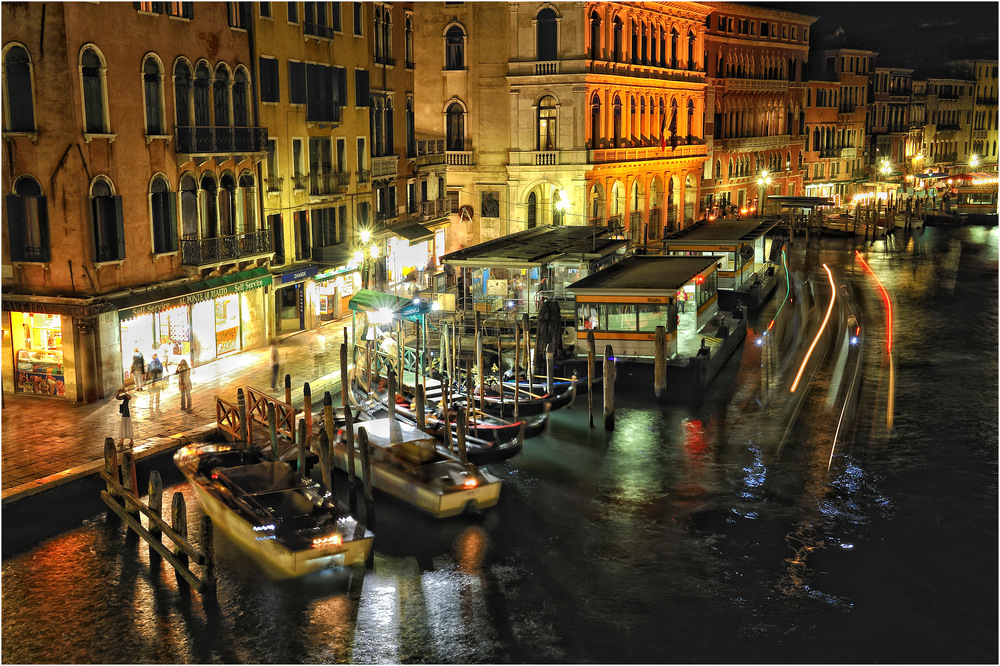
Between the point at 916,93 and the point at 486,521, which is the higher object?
the point at 916,93

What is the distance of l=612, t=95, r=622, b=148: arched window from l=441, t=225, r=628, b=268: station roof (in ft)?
35.5

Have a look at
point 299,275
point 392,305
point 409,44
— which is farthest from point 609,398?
point 409,44

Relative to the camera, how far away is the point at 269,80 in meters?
34.8

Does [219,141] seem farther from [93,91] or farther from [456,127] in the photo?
[456,127]

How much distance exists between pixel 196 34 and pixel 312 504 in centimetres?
1654

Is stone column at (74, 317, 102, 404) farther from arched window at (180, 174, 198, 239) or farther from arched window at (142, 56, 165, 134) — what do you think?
arched window at (142, 56, 165, 134)

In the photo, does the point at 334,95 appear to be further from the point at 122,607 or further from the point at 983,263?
the point at 983,263

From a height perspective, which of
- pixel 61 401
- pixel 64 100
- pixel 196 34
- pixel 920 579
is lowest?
pixel 920 579

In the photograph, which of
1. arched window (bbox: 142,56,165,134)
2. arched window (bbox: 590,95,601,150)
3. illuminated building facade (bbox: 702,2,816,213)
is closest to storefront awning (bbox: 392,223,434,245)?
arched window (bbox: 590,95,601,150)

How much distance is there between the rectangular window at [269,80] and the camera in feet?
113

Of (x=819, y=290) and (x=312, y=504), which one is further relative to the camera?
(x=819, y=290)

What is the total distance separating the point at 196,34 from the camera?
31.0 metres

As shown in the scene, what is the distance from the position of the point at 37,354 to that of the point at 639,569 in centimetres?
1727

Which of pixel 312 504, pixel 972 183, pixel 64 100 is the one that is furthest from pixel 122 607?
pixel 972 183
